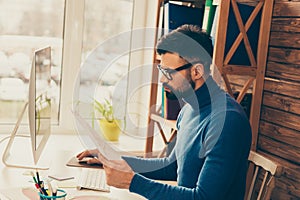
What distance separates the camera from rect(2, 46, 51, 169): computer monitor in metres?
1.77

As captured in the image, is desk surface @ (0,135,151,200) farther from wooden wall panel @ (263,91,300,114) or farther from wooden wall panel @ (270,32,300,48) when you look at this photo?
wooden wall panel @ (270,32,300,48)

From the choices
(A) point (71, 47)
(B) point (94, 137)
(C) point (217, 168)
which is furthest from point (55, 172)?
(A) point (71, 47)

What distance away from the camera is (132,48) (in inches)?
126

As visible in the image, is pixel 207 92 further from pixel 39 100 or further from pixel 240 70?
pixel 39 100

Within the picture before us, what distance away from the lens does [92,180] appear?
1941mm

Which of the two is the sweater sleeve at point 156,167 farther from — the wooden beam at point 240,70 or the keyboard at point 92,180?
the wooden beam at point 240,70

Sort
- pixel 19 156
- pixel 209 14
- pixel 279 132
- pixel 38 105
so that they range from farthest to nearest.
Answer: pixel 19 156
pixel 209 14
pixel 279 132
pixel 38 105

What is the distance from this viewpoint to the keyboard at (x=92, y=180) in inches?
73.3

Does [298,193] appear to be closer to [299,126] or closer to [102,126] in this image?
[299,126]

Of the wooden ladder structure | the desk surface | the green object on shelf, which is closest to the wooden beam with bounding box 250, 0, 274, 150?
the wooden ladder structure

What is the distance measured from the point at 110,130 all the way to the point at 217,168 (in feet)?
4.84

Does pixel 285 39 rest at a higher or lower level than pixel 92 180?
higher

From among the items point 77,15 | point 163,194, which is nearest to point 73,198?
point 163,194

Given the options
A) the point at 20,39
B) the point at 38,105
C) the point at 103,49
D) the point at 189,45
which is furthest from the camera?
the point at 103,49
